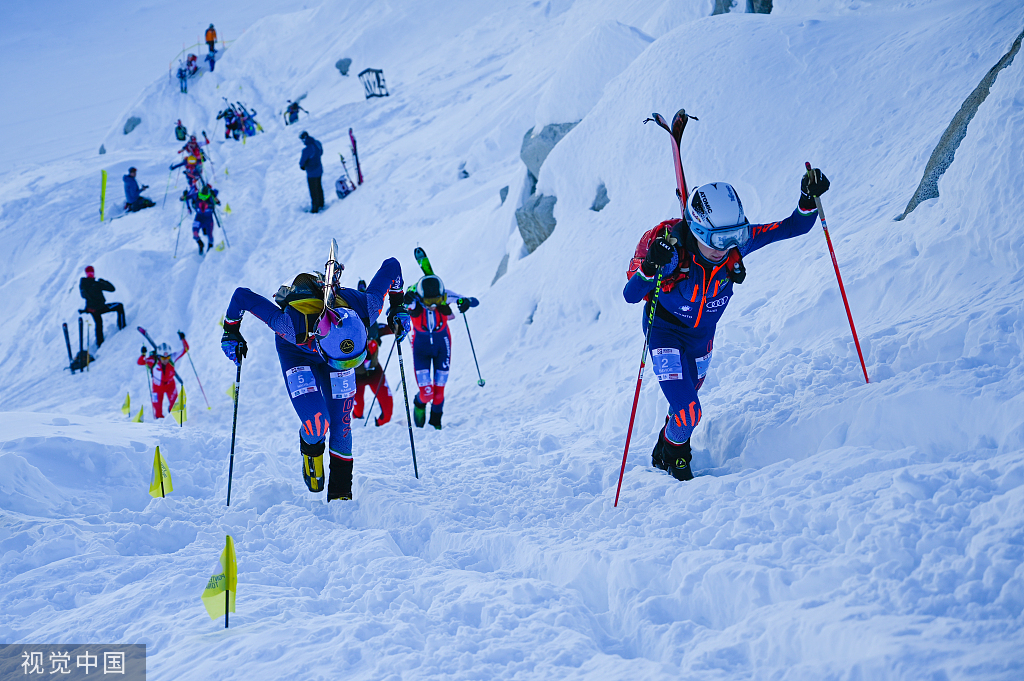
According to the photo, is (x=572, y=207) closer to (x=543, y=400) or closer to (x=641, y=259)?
(x=543, y=400)

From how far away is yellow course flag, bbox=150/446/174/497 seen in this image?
4.75 meters

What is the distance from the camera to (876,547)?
2881 millimetres

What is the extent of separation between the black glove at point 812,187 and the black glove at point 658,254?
1.07 m

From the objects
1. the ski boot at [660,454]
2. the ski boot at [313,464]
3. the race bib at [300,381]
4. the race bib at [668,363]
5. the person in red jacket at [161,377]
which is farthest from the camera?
the person in red jacket at [161,377]

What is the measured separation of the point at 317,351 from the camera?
491cm

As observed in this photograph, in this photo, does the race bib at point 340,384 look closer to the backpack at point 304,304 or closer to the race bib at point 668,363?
the backpack at point 304,304

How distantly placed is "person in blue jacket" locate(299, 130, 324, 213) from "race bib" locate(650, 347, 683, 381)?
15717 mm

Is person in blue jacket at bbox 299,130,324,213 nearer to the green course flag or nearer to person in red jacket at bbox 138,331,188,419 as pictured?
person in red jacket at bbox 138,331,188,419

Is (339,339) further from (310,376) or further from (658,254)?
(658,254)

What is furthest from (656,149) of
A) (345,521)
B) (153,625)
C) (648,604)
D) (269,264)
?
(269,264)

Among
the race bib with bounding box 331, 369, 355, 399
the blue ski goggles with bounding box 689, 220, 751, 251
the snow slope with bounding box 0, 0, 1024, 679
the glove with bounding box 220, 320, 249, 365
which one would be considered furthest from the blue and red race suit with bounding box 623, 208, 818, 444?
the glove with bounding box 220, 320, 249, 365

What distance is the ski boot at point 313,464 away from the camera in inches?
196

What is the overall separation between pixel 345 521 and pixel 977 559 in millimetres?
3707

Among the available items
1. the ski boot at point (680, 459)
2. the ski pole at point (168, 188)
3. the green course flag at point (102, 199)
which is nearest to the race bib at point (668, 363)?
the ski boot at point (680, 459)
